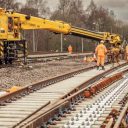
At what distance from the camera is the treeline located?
84.1m

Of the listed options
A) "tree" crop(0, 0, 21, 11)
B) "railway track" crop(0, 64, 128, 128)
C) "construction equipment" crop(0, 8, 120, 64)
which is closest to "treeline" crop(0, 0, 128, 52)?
"tree" crop(0, 0, 21, 11)

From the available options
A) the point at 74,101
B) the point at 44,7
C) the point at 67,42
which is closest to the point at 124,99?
the point at 74,101

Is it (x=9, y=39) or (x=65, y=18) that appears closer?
(x=9, y=39)

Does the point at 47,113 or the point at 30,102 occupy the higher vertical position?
the point at 47,113

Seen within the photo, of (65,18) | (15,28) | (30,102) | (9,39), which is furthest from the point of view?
(65,18)

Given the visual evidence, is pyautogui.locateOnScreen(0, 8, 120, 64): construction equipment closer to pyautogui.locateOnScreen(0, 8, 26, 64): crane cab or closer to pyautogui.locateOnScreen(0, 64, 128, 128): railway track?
pyautogui.locateOnScreen(0, 8, 26, 64): crane cab

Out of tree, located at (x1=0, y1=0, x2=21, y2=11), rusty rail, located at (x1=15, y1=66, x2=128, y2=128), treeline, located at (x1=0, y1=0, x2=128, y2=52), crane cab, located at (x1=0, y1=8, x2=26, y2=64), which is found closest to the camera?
rusty rail, located at (x1=15, y1=66, x2=128, y2=128)

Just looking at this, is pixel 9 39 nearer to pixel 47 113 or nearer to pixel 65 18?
pixel 47 113

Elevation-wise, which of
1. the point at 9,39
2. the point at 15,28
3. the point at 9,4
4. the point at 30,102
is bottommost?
the point at 30,102

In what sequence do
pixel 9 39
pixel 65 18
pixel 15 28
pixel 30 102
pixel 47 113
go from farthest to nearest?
pixel 65 18 < pixel 15 28 < pixel 9 39 < pixel 30 102 < pixel 47 113

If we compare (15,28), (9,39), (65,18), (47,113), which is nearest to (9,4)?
(65,18)

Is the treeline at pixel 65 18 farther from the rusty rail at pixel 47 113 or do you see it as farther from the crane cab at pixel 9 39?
the rusty rail at pixel 47 113

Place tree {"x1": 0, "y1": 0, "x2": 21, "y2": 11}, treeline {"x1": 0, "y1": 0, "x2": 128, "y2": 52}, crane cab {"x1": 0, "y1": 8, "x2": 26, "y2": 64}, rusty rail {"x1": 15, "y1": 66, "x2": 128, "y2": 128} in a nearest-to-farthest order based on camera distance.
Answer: rusty rail {"x1": 15, "y1": 66, "x2": 128, "y2": 128}, crane cab {"x1": 0, "y1": 8, "x2": 26, "y2": 64}, treeline {"x1": 0, "y1": 0, "x2": 128, "y2": 52}, tree {"x1": 0, "y1": 0, "x2": 21, "y2": 11}

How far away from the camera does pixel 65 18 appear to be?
324ft
